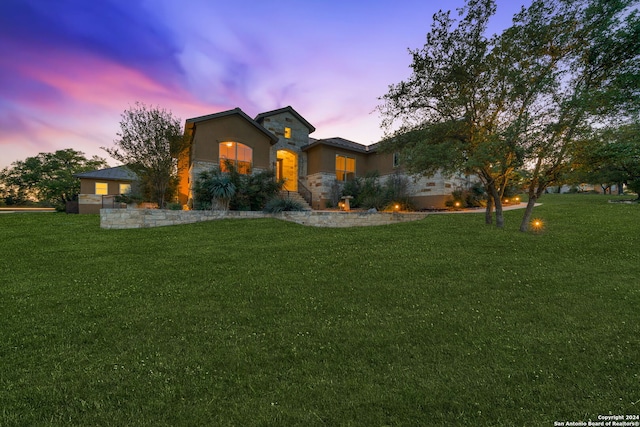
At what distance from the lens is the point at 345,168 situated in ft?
72.3

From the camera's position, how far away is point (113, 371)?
9.05 feet

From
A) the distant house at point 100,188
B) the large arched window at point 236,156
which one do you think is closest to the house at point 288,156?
the large arched window at point 236,156

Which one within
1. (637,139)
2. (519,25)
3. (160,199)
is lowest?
(160,199)

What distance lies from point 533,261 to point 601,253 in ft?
8.02

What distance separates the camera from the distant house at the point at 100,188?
68.0 feet

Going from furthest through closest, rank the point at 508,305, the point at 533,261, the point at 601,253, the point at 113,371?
the point at 601,253 < the point at 533,261 < the point at 508,305 < the point at 113,371

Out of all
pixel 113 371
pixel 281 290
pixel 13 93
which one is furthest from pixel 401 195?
pixel 13 93

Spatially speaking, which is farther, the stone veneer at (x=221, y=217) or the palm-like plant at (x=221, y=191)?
the palm-like plant at (x=221, y=191)

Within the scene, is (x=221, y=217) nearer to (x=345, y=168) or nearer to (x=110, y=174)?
(x=345, y=168)

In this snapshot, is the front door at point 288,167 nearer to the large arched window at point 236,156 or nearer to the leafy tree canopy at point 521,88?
the large arched window at point 236,156

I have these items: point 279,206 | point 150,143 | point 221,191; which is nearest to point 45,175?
point 150,143

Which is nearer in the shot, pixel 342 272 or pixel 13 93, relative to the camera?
pixel 342 272

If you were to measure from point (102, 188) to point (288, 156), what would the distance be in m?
15.9

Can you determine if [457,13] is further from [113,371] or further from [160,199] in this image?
[160,199]
